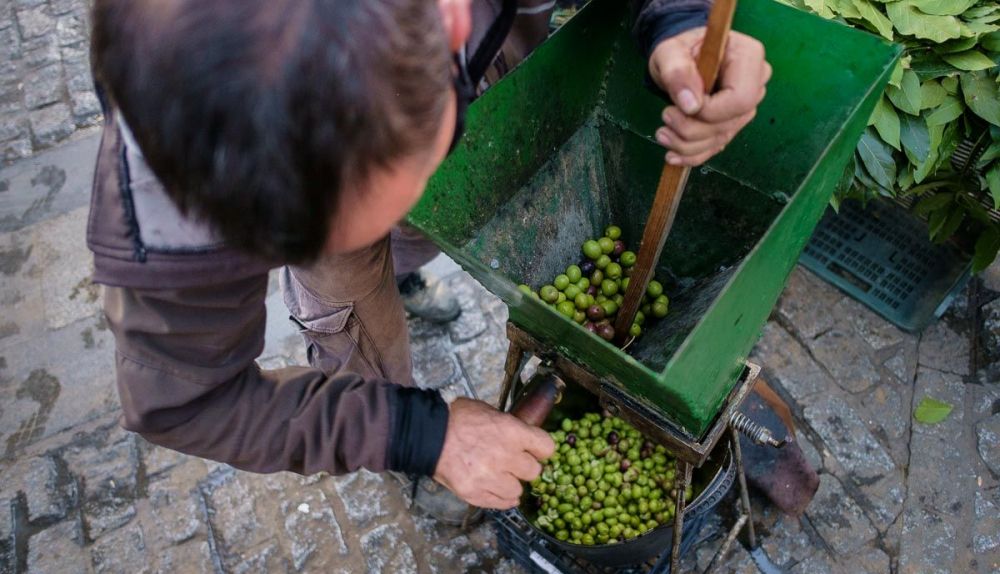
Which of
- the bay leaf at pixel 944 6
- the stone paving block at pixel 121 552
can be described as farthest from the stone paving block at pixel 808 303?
the stone paving block at pixel 121 552

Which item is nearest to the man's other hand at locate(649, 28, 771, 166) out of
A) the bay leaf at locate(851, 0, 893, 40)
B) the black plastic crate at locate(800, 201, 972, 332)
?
the bay leaf at locate(851, 0, 893, 40)

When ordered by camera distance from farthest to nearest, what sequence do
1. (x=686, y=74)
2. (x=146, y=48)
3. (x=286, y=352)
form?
1. (x=286, y=352)
2. (x=686, y=74)
3. (x=146, y=48)

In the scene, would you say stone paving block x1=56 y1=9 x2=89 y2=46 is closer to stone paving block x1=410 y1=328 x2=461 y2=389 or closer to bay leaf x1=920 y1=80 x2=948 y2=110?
stone paving block x1=410 y1=328 x2=461 y2=389

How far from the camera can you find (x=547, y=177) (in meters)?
2.35

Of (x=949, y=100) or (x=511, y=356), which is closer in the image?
(x=511, y=356)

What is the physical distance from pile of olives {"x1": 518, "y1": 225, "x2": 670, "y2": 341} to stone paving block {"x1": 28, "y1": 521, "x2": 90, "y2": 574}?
2448 mm

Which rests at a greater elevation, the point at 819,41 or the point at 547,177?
the point at 819,41

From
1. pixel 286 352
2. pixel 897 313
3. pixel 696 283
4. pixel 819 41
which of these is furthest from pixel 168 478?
pixel 897 313

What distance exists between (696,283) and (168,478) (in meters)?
2.61

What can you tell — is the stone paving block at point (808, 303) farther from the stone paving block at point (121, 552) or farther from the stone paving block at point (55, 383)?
the stone paving block at point (55, 383)

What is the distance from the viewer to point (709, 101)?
60.5 inches

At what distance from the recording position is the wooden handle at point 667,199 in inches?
55.6

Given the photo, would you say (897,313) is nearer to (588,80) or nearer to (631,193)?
(631,193)

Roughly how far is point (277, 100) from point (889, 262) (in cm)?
380
